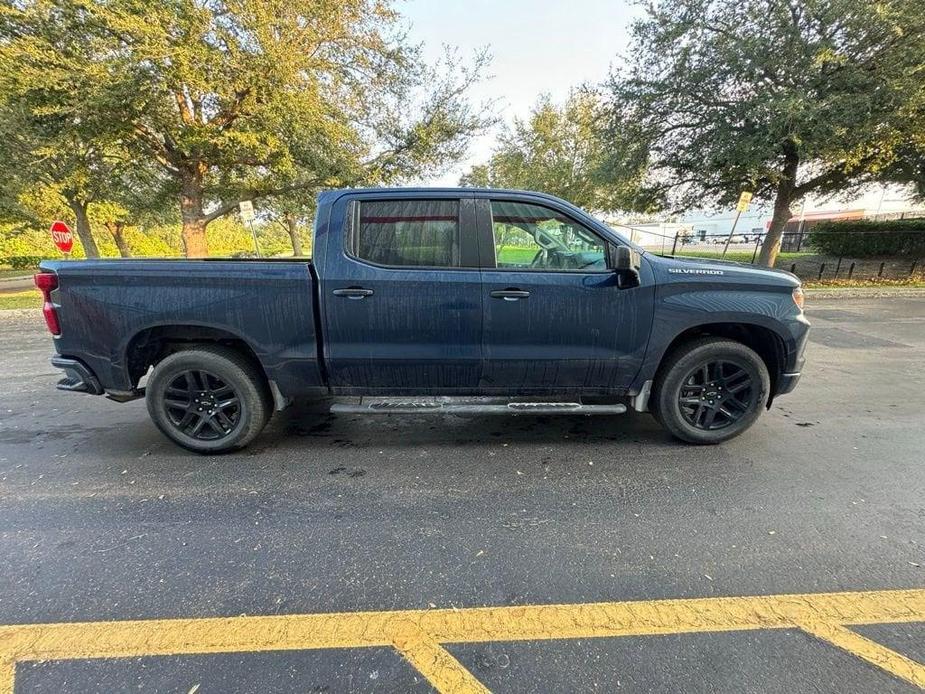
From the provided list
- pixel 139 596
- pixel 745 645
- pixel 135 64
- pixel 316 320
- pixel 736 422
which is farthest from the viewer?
pixel 135 64

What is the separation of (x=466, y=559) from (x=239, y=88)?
11902 mm

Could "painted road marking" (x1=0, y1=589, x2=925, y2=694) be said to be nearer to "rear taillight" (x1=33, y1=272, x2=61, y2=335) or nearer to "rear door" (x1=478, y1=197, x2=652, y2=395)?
"rear door" (x1=478, y1=197, x2=652, y2=395)

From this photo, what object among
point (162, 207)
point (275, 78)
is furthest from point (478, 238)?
point (162, 207)

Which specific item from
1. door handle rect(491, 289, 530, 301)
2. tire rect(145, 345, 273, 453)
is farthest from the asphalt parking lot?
door handle rect(491, 289, 530, 301)

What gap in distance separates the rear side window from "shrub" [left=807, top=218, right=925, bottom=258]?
20.2 m

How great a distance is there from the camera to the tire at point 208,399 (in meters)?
3.31

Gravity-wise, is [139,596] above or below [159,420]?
below

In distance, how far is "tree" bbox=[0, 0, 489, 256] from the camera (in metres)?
9.52

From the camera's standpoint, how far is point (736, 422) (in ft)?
11.5

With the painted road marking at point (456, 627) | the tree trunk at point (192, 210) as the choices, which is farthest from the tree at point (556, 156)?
the painted road marking at point (456, 627)

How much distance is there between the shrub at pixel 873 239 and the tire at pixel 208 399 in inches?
846

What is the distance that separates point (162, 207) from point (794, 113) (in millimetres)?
21438

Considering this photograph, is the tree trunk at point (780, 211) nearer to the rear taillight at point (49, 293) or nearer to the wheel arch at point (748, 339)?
the wheel arch at point (748, 339)

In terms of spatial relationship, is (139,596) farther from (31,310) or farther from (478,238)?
(31,310)
